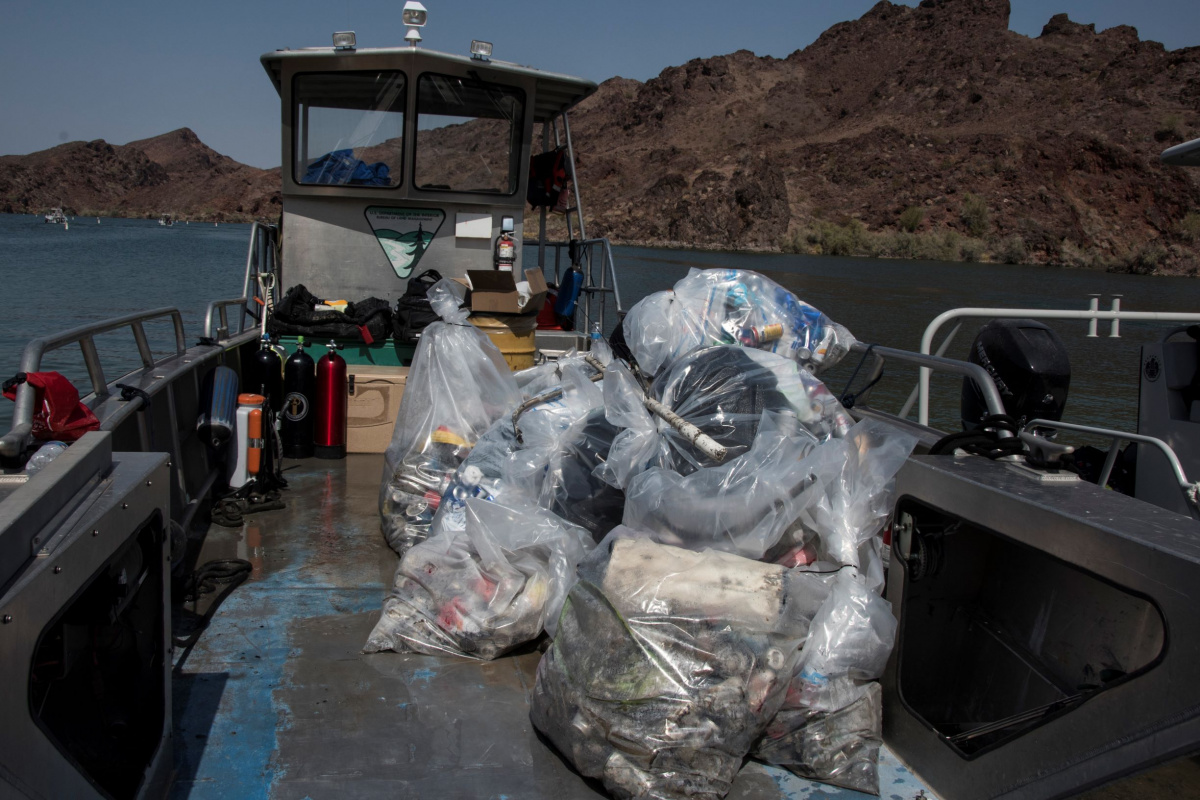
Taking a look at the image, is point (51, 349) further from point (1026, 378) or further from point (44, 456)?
point (1026, 378)

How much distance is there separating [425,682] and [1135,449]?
3.00 m

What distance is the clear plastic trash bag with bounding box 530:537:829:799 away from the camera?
2049 millimetres

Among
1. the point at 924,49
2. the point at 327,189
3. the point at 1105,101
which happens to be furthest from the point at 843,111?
the point at 327,189

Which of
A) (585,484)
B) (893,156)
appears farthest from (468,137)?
(893,156)

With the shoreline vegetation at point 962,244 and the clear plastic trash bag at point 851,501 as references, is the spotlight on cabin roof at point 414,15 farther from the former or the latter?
the shoreline vegetation at point 962,244

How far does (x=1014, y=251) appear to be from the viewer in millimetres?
54656

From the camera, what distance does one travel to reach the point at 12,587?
4.29 feet

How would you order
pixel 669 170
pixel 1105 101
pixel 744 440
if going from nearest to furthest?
pixel 744 440
pixel 669 170
pixel 1105 101

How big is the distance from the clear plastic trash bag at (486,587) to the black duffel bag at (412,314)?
8.57 feet

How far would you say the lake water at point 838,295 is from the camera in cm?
1316

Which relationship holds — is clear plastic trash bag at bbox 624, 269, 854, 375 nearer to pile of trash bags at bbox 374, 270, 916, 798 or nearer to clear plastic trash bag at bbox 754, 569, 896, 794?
pile of trash bags at bbox 374, 270, 916, 798

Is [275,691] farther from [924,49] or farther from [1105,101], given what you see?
[924,49]

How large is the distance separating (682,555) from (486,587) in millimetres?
799

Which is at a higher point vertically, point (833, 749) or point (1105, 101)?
point (1105, 101)
